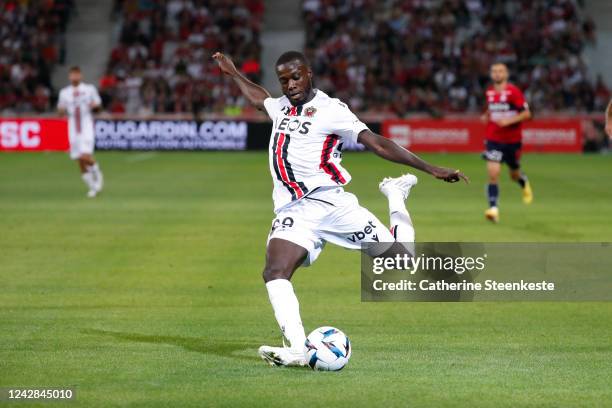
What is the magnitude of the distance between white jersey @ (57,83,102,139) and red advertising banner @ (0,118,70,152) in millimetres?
13751

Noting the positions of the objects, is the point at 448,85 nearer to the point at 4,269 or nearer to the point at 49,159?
the point at 49,159

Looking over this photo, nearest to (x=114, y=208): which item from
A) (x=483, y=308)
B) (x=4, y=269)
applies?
(x=4, y=269)

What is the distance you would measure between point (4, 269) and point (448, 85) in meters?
29.2

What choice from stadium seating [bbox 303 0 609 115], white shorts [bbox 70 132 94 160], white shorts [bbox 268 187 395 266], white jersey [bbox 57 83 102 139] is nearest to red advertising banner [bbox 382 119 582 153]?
stadium seating [bbox 303 0 609 115]

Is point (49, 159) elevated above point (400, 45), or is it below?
below

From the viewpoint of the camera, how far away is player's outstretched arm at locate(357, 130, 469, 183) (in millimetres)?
8133

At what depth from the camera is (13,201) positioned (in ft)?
70.3

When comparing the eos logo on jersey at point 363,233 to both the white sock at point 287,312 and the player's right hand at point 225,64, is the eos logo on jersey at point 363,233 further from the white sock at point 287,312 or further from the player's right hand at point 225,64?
the player's right hand at point 225,64

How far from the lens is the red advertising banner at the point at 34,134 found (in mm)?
36562

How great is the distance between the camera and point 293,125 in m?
8.70

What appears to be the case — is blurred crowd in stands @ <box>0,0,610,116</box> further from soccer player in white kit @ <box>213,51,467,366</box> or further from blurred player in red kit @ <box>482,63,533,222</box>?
soccer player in white kit @ <box>213,51,467,366</box>

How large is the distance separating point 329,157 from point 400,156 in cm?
68

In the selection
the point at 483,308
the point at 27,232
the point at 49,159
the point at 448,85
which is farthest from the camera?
the point at 448,85

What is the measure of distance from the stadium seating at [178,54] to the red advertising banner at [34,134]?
303 cm
